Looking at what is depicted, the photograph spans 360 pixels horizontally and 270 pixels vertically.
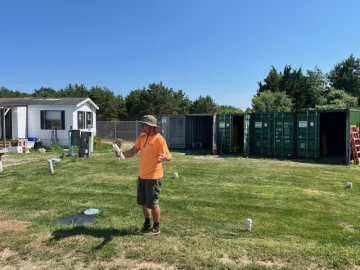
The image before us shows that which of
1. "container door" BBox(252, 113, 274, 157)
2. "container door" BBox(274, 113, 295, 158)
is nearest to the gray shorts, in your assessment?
"container door" BBox(274, 113, 295, 158)

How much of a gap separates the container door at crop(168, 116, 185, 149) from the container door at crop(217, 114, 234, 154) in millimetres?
3354

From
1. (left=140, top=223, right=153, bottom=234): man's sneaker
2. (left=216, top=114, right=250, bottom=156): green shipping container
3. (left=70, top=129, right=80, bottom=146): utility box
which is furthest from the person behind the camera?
(left=216, top=114, right=250, bottom=156): green shipping container

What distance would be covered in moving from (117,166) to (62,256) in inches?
321

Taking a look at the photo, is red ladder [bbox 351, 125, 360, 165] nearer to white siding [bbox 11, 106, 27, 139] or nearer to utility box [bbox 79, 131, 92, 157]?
utility box [bbox 79, 131, 92, 157]

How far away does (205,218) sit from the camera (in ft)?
19.4

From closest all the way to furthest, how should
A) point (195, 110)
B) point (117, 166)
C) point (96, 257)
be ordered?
point (96, 257)
point (117, 166)
point (195, 110)

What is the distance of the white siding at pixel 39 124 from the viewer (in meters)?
20.4

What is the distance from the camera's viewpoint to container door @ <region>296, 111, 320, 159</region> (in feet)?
51.3

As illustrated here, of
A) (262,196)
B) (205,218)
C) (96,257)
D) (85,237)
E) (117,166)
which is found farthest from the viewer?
(117,166)

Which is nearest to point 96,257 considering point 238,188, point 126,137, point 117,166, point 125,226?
point 125,226

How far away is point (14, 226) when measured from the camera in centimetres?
534

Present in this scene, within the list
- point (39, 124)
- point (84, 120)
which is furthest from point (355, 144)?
point (39, 124)

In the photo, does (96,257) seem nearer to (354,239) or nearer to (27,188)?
(354,239)

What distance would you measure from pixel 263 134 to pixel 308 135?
230 cm
